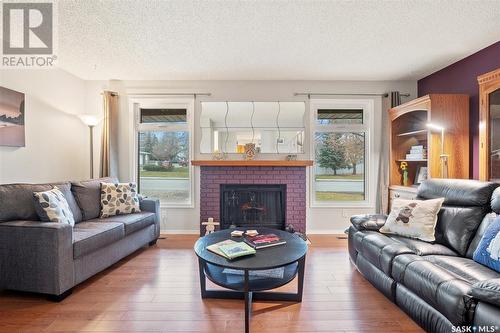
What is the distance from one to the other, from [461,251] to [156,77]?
13.5ft

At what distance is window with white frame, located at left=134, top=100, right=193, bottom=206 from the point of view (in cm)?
426

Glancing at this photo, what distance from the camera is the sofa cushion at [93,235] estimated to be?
7.53ft

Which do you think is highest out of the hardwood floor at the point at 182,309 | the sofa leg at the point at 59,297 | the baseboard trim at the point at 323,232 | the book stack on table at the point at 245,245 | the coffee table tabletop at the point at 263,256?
the book stack on table at the point at 245,245

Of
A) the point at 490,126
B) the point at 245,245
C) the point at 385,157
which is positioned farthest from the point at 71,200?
the point at 490,126

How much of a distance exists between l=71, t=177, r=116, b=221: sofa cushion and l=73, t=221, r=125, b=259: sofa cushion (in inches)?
8.0

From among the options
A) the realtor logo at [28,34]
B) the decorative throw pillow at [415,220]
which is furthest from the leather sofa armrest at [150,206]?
the decorative throw pillow at [415,220]

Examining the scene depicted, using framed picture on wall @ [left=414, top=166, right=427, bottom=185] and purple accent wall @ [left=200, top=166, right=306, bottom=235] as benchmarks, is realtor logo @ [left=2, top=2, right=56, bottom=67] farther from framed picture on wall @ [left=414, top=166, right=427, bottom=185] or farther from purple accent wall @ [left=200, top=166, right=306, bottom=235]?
framed picture on wall @ [left=414, top=166, right=427, bottom=185]

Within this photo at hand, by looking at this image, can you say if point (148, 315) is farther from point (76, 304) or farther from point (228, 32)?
point (228, 32)

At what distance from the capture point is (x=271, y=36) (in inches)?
105

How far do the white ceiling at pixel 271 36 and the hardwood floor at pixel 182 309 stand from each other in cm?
238

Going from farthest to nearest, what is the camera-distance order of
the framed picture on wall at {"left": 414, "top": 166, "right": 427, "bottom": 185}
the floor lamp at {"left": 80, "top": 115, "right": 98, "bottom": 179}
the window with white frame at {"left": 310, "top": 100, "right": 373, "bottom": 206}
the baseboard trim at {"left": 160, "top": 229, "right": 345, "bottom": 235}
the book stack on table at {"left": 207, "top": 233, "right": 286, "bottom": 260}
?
the window with white frame at {"left": 310, "top": 100, "right": 373, "bottom": 206}
the baseboard trim at {"left": 160, "top": 229, "right": 345, "bottom": 235}
the floor lamp at {"left": 80, "top": 115, "right": 98, "bottom": 179}
the framed picture on wall at {"left": 414, "top": 166, "right": 427, "bottom": 185}
the book stack on table at {"left": 207, "top": 233, "right": 286, "bottom": 260}

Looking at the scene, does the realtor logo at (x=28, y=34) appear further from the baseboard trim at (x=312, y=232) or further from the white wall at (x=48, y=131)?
the baseboard trim at (x=312, y=232)

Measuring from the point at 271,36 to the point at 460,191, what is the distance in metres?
2.28

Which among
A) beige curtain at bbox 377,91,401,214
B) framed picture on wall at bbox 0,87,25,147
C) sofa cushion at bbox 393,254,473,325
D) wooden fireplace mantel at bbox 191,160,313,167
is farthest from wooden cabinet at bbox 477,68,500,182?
framed picture on wall at bbox 0,87,25,147
